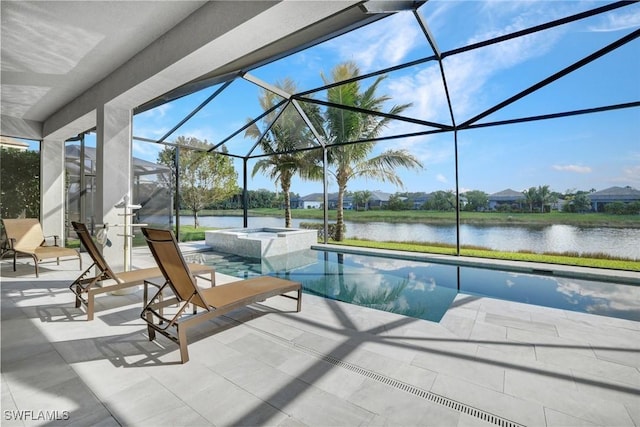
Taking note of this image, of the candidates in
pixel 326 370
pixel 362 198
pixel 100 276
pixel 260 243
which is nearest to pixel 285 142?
pixel 260 243

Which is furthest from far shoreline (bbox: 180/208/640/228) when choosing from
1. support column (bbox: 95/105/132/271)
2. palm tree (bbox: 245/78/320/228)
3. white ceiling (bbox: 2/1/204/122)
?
white ceiling (bbox: 2/1/204/122)

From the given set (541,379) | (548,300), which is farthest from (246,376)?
(548,300)

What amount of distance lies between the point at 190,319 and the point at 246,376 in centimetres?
80

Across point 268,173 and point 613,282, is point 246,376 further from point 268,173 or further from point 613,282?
point 268,173

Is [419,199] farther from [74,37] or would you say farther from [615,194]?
[74,37]

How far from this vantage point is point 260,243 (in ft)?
29.2

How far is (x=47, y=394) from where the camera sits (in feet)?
7.39

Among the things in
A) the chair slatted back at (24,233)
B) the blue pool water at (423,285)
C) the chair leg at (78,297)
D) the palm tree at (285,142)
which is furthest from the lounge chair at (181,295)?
the palm tree at (285,142)

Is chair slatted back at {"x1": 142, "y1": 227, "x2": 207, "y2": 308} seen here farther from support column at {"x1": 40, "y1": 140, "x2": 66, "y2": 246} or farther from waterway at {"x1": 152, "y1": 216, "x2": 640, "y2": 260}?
waterway at {"x1": 152, "y1": 216, "x2": 640, "y2": 260}

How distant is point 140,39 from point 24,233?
6210 mm

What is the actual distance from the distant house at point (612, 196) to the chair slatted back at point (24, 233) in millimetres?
15753

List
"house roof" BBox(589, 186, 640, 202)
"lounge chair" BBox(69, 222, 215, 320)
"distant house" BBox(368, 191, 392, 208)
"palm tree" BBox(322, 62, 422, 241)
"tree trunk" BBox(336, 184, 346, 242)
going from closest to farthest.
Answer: "lounge chair" BBox(69, 222, 215, 320), "house roof" BBox(589, 186, 640, 202), "palm tree" BBox(322, 62, 422, 241), "tree trunk" BBox(336, 184, 346, 242), "distant house" BBox(368, 191, 392, 208)

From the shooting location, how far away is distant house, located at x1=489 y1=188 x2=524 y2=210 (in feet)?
42.7

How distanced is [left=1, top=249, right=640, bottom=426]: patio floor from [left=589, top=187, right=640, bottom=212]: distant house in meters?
7.54
